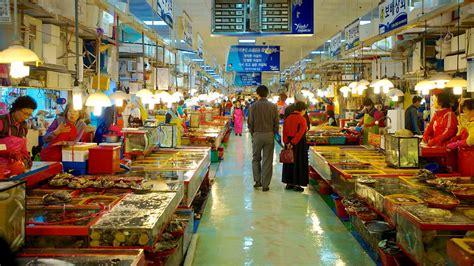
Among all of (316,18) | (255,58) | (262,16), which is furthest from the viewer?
(255,58)

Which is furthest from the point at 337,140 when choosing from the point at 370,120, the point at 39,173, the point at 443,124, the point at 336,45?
the point at 39,173

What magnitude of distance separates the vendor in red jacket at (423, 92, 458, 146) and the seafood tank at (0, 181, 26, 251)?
616 cm

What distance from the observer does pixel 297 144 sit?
9.02m

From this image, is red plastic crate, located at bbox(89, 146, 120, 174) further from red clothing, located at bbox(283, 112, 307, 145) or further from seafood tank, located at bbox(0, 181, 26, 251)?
red clothing, located at bbox(283, 112, 307, 145)

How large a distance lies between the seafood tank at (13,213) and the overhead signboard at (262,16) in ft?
24.4

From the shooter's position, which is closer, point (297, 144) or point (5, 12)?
point (5, 12)

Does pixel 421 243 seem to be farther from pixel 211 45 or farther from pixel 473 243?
pixel 211 45

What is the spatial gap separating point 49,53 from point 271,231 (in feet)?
12.8

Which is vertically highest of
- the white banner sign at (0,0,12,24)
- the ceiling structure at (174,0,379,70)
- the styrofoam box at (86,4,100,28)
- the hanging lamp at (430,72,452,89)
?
the ceiling structure at (174,0,379,70)

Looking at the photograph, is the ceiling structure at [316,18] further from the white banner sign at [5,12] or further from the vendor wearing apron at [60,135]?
the white banner sign at [5,12]

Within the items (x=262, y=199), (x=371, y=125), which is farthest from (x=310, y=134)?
(x=262, y=199)

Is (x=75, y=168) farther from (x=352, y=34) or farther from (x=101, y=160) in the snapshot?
(x=352, y=34)

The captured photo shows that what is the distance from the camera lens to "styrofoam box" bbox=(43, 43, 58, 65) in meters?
6.24

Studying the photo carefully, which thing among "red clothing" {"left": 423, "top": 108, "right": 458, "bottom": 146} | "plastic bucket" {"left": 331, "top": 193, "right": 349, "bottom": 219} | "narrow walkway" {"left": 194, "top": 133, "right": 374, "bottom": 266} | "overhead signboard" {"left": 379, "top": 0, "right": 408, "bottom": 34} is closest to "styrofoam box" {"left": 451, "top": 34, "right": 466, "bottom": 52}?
"overhead signboard" {"left": 379, "top": 0, "right": 408, "bottom": 34}
